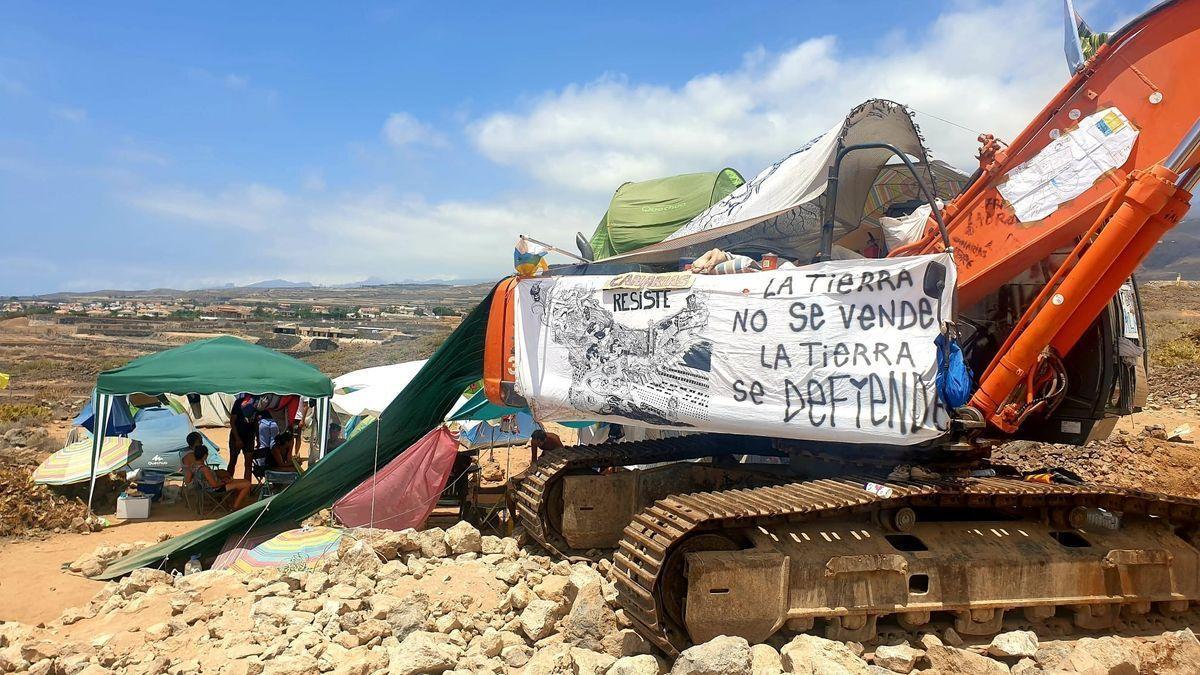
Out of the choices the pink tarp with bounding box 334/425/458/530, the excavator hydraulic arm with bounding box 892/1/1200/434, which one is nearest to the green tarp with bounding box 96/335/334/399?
the pink tarp with bounding box 334/425/458/530

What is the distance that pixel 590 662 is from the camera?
4793 millimetres

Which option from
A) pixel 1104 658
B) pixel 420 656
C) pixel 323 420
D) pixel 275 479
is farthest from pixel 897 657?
pixel 323 420

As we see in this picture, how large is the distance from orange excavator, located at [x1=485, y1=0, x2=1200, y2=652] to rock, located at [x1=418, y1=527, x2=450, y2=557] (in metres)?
2.48

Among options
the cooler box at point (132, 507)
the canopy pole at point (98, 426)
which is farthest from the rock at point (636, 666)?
the canopy pole at point (98, 426)

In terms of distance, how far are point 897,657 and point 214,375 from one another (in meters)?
9.38

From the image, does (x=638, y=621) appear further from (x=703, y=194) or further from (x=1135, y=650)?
(x=703, y=194)

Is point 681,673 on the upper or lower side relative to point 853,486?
lower

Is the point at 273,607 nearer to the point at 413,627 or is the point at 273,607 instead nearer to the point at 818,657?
the point at 413,627

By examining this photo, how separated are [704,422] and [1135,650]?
9.86ft

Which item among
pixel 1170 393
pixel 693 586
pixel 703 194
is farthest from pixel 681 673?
pixel 1170 393

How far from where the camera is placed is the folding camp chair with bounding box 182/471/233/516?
10969mm

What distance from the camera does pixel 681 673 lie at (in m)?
4.24

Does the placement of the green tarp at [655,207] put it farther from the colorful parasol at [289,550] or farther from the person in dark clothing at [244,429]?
the person in dark clothing at [244,429]

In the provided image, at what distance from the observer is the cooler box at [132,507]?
10.6 m
